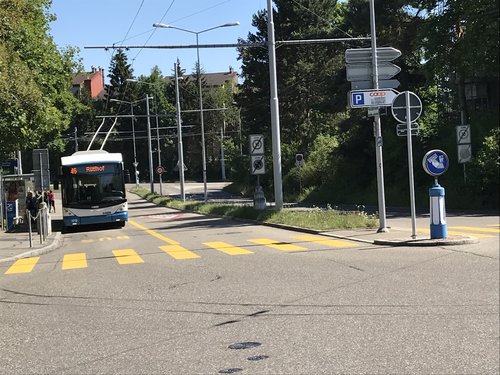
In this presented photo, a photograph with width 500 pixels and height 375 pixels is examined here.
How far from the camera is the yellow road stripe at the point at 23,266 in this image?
466 inches

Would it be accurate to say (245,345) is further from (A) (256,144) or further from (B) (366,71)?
(A) (256,144)

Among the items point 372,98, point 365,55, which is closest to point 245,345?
point 372,98

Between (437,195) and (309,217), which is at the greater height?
(437,195)

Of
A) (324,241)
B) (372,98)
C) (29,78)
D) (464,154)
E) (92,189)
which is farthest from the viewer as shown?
(464,154)

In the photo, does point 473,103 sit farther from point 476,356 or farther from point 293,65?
point 476,356

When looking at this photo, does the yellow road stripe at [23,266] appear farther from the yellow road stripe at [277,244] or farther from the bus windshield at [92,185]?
the bus windshield at [92,185]

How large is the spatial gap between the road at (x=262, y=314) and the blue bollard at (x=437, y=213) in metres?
0.95

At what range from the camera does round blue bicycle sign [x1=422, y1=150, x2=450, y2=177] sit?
12.9 metres

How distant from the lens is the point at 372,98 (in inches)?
586

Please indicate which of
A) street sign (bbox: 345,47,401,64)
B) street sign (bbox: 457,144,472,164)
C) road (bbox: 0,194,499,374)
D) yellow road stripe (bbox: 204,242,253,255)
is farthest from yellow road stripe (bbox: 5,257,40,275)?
street sign (bbox: 457,144,472,164)

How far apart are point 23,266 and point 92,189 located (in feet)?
37.4

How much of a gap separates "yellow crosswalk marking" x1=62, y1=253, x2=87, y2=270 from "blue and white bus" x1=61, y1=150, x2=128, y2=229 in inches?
356

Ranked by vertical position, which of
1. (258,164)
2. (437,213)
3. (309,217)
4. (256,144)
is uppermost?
(256,144)

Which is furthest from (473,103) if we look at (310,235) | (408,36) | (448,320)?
(448,320)
